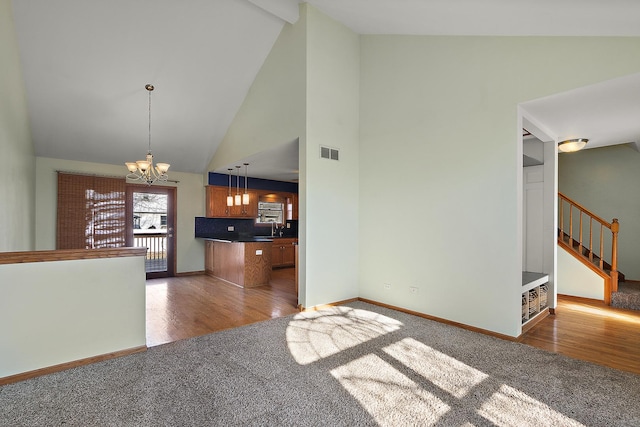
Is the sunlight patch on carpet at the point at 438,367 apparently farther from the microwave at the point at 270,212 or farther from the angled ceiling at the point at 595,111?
the microwave at the point at 270,212

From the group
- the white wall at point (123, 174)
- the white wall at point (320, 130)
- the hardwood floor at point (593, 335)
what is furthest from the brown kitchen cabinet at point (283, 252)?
the hardwood floor at point (593, 335)

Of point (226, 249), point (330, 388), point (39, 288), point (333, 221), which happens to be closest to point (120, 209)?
point (226, 249)

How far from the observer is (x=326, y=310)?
4.18 m

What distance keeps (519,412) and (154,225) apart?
701 cm

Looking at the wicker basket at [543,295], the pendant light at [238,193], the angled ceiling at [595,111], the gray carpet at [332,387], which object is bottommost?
the gray carpet at [332,387]

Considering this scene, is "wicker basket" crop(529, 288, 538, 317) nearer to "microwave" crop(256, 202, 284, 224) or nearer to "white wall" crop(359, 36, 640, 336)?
"white wall" crop(359, 36, 640, 336)

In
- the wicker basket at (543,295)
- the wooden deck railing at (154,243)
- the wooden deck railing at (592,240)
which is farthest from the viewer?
the wooden deck railing at (154,243)

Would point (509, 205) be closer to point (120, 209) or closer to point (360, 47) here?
point (360, 47)

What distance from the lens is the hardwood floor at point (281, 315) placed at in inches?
117

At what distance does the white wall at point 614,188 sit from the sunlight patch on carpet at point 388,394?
592cm

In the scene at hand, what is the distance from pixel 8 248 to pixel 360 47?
5245 mm

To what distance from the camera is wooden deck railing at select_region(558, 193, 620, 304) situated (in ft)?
15.0

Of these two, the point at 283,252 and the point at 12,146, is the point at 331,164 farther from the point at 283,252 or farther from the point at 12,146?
the point at 283,252

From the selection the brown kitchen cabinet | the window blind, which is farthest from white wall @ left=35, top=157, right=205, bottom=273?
the brown kitchen cabinet
